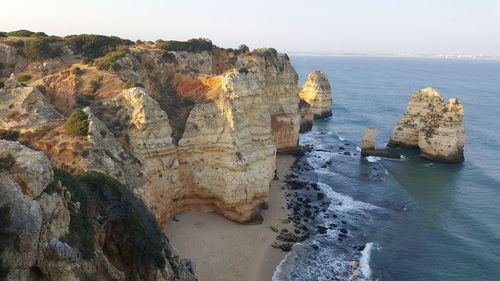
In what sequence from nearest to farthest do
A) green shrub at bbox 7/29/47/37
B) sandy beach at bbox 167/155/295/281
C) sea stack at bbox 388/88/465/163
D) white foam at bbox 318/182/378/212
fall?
1. sandy beach at bbox 167/155/295/281
2. white foam at bbox 318/182/378/212
3. green shrub at bbox 7/29/47/37
4. sea stack at bbox 388/88/465/163

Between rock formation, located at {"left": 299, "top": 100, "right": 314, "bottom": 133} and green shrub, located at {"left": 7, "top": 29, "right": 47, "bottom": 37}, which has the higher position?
green shrub, located at {"left": 7, "top": 29, "right": 47, "bottom": 37}

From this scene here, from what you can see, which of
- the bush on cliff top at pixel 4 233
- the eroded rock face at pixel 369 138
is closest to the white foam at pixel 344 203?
the eroded rock face at pixel 369 138

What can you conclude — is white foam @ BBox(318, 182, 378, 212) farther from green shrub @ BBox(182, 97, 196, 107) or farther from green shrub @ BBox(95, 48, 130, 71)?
green shrub @ BBox(95, 48, 130, 71)

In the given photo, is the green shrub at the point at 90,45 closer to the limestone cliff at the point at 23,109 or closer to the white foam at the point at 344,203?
the limestone cliff at the point at 23,109

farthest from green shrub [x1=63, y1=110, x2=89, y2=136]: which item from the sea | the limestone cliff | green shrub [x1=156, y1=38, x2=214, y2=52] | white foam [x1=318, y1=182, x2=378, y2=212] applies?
white foam [x1=318, y1=182, x2=378, y2=212]

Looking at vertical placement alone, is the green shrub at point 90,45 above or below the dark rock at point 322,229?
above
